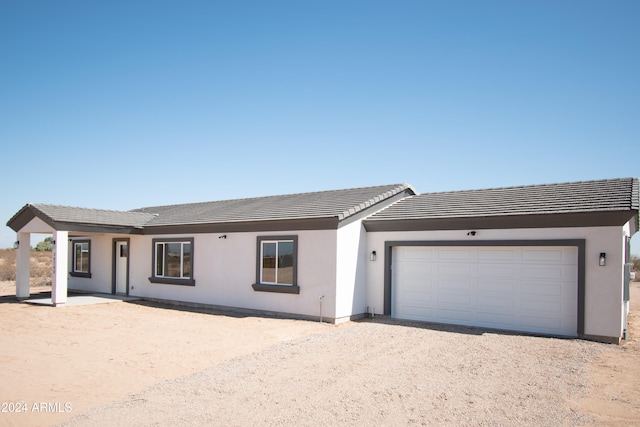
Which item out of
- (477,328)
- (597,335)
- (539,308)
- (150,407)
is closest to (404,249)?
(477,328)

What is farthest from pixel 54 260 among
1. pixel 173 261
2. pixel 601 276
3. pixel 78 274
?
pixel 601 276

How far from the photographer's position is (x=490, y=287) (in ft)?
39.9

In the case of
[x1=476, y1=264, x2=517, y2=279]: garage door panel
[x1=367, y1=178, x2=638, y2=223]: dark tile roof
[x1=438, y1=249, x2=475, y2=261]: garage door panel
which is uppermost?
[x1=367, y1=178, x2=638, y2=223]: dark tile roof

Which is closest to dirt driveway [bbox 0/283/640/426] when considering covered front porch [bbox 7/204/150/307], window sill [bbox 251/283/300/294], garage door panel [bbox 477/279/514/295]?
garage door panel [bbox 477/279/514/295]

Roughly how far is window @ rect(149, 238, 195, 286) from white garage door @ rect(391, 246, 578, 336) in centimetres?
778

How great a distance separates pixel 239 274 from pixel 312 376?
8111 mm

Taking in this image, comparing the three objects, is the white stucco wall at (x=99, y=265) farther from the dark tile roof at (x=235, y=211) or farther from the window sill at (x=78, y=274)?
the dark tile roof at (x=235, y=211)

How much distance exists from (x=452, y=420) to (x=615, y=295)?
264 inches

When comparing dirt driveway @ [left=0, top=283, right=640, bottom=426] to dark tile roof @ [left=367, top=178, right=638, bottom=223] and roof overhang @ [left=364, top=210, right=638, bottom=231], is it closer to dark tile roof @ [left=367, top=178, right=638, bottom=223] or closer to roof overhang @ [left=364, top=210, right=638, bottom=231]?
roof overhang @ [left=364, top=210, right=638, bottom=231]

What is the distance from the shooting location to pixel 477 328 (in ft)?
39.8

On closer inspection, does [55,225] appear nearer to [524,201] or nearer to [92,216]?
[92,216]

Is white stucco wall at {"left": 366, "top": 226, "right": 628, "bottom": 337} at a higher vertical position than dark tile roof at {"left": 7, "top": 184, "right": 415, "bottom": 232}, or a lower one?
lower

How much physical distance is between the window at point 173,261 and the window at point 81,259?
4967 millimetres

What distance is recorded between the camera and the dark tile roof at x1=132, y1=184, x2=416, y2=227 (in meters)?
14.2
